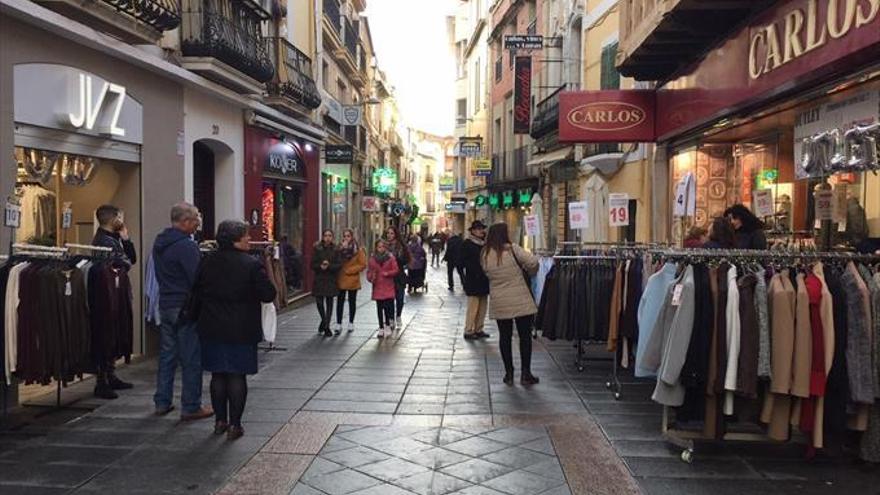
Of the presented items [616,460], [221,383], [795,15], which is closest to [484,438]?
[616,460]

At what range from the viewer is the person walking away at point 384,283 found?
1218 centimetres

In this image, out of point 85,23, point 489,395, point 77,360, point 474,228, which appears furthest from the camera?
point 474,228

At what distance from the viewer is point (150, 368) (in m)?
9.25

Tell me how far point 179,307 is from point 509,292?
11.0ft

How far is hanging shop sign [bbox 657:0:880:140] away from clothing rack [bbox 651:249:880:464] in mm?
1520

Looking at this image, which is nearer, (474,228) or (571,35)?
(474,228)

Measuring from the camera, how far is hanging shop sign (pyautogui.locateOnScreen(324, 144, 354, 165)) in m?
21.3

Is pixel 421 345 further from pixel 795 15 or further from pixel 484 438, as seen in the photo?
pixel 795 15

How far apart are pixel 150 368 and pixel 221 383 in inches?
140

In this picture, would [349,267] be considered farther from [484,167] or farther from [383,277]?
[484,167]

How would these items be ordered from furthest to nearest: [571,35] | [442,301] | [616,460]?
[571,35] → [442,301] → [616,460]

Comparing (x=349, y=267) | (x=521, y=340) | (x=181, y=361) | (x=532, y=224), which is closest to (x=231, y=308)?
(x=181, y=361)

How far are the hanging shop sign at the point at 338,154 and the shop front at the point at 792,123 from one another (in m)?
11.8

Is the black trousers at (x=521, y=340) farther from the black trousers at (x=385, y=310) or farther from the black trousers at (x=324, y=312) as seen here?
the black trousers at (x=324, y=312)
